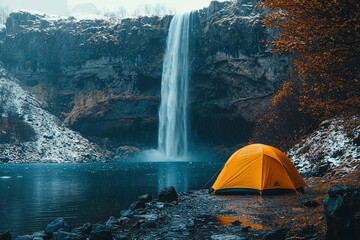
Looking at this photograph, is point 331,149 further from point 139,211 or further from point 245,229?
point 245,229

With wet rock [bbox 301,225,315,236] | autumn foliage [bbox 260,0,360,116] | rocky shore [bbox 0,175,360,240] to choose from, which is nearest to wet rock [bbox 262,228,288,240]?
rocky shore [bbox 0,175,360,240]

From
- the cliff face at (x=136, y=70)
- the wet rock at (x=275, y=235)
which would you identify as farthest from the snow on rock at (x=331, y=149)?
the cliff face at (x=136, y=70)

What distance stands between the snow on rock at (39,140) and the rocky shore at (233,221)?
2996 inches

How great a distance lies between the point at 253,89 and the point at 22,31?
7825 cm

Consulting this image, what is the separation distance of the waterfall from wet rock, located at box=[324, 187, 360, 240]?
259 ft

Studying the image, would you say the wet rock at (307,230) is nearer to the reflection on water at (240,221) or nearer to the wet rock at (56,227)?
the reflection on water at (240,221)

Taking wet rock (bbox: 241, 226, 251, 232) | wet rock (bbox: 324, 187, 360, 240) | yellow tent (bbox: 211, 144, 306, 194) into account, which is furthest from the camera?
yellow tent (bbox: 211, 144, 306, 194)

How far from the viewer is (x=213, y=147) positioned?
9800 cm

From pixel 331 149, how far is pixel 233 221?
14.6m

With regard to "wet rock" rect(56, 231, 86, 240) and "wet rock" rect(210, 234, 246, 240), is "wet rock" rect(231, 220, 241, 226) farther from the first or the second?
"wet rock" rect(56, 231, 86, 240)

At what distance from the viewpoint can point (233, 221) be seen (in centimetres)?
1101

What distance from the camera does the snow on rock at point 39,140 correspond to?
280 feet

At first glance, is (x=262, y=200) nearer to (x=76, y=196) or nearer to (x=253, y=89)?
(x=76, y=196)

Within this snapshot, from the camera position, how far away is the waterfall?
85750mm
